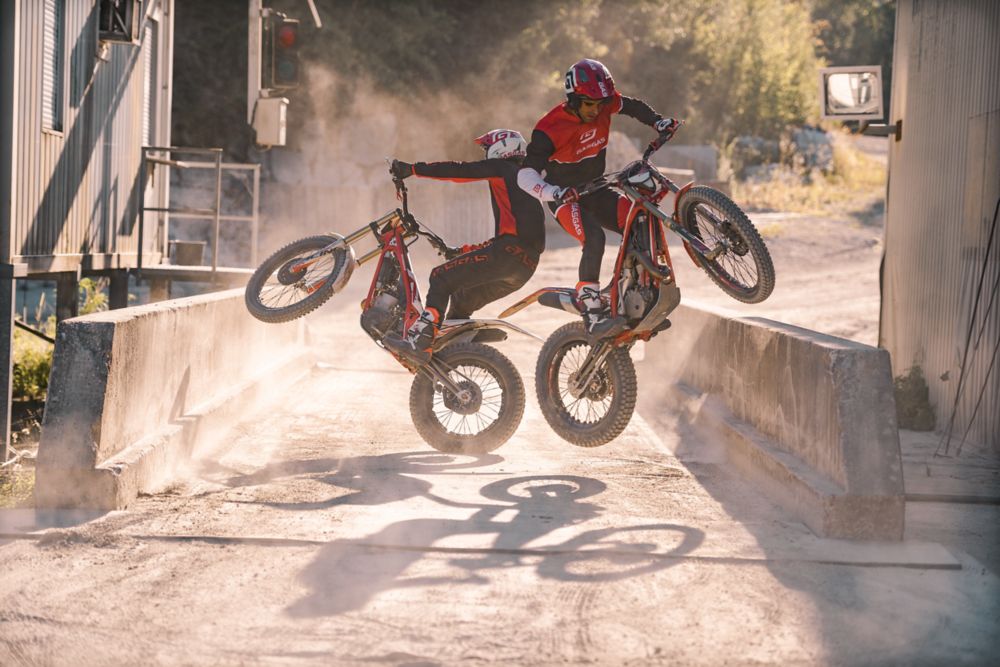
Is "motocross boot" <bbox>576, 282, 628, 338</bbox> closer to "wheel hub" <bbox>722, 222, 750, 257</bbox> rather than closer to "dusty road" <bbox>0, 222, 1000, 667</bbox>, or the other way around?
"wheel hub" <bbox>722, 222, 750, 257</bbox>

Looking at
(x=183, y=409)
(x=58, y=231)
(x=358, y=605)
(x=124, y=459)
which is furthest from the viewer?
(x=58, y=231)

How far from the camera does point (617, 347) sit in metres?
7.84

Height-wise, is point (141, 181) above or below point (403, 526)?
above

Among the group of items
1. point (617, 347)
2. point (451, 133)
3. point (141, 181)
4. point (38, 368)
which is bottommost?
point (38, 368)

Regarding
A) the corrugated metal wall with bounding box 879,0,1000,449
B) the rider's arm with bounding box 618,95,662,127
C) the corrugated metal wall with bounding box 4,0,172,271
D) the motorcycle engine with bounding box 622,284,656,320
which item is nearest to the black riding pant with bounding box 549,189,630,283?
the motorcycle engine with bounding box 622,284,656,320

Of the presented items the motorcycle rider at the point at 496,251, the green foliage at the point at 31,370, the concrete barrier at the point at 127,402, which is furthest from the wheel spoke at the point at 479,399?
the green foliage at the point at 31,370

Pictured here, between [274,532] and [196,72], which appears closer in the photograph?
[274,532]

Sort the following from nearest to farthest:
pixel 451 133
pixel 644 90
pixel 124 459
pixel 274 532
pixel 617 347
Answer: pixel 274 532 < pixel 124 459 < pixel 617 347 < pixel 451 133 < pixel 644 90

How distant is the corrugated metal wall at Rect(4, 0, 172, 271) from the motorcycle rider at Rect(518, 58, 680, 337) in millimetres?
5549

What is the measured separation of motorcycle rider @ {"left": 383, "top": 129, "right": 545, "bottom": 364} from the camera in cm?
820

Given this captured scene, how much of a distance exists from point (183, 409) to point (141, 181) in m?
7.45

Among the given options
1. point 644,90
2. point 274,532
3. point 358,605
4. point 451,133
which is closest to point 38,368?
point 274,532

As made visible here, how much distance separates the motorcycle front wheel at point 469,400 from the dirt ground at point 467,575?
0.23 meters

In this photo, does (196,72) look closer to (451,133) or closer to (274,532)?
(451,133)
